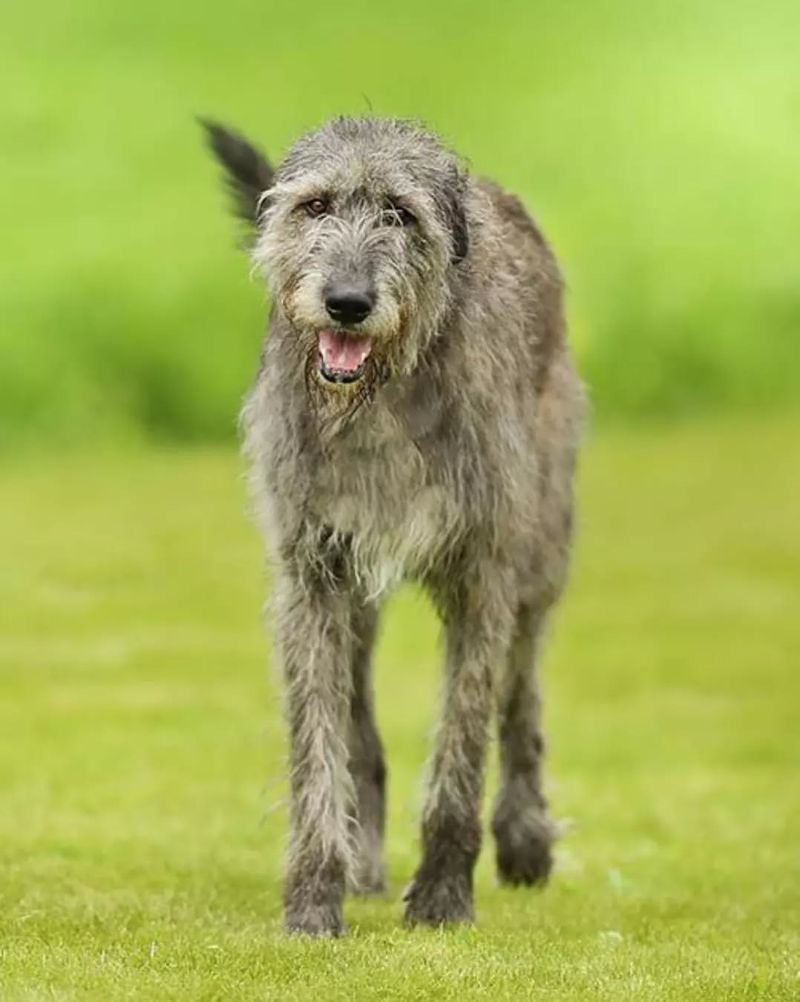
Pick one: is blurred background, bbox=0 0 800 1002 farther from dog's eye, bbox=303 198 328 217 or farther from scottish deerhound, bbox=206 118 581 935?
dog's eye, bbox=303 198 328 217

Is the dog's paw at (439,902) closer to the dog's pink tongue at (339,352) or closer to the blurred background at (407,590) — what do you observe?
the blurred background at (407,590)

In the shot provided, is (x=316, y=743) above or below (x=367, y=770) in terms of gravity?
above

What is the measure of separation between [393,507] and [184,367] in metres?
17.7

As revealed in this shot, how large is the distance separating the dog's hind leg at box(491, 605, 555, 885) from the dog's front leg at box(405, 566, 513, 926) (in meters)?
1.56

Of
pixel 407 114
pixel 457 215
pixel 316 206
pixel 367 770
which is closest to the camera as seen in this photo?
pixel 316 206

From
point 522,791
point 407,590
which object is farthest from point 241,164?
point 522,791

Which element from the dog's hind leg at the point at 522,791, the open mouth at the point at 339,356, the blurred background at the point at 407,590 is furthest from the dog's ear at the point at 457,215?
the dog's hind leg at the point at 522,791

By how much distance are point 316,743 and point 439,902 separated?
78cm

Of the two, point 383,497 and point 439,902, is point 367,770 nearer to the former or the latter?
point 439,902

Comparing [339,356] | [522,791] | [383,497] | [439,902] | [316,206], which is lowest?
[439,902]

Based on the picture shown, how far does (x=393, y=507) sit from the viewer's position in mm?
9195

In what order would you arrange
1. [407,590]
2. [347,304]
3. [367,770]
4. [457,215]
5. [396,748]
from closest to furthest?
[347,304] < [457,215] < [407,590] < [367,770] < [396,748]

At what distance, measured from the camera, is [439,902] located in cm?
942

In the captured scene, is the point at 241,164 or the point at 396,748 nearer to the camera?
the point at 241,164
